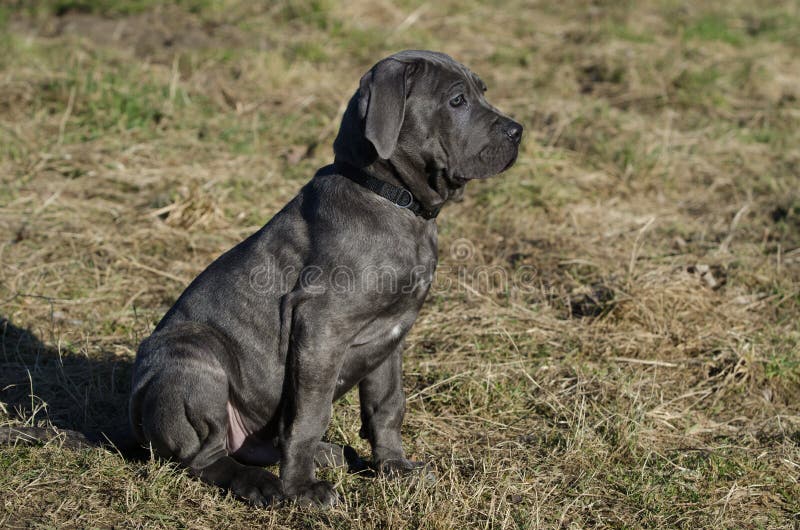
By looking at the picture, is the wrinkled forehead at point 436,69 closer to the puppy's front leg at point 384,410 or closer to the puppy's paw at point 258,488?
the puppy's front leg at point 384,410

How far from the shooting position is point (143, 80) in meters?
8.59

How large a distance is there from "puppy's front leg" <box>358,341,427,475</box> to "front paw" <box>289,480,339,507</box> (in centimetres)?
41

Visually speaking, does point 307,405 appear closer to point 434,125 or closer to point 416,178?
point 416,178

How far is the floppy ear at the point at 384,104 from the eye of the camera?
3.63m

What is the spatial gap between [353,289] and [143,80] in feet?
19.0

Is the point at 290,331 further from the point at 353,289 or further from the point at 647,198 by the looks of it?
the point at 647,198

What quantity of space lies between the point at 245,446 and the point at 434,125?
1.74 m

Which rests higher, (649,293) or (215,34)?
(215,34)

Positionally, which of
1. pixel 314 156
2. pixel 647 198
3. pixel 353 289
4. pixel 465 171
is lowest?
pixel 647 198

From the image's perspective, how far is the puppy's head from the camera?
375 cm

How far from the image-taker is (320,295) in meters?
3.69

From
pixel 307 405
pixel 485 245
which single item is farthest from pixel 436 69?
pixel 485 245

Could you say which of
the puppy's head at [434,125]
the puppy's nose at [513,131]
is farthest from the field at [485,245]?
the puppy's nose at [513,131]

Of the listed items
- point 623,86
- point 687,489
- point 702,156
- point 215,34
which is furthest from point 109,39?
point 687,489
